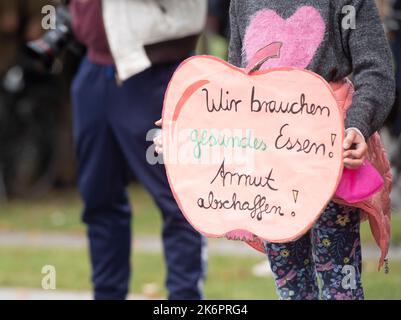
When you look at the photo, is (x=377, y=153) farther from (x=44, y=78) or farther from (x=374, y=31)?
(x=44, y=78)

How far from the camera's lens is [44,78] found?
896cm

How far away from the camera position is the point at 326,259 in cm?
294

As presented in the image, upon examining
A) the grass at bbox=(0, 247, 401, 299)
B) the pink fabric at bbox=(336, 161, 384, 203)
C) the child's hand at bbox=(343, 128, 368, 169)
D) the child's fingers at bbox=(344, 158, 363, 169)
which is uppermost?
the child's hand at bbox=(343, 128, 368, 169)

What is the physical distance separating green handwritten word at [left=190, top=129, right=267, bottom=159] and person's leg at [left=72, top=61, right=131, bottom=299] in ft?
4.35

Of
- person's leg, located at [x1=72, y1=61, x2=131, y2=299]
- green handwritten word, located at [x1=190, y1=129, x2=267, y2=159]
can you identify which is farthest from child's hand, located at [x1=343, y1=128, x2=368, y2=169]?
person's leg, located at [x1=72, y1=61, x2=131, y2=299]

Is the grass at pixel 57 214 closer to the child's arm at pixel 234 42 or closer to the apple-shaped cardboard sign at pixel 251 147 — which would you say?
the child's arm at pixel 234 42

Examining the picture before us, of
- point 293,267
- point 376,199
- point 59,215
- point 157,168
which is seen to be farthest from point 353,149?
point 59,215

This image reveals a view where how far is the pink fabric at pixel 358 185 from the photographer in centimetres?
266

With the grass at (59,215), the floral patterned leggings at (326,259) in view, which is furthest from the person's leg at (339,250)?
the grass at (59,215)

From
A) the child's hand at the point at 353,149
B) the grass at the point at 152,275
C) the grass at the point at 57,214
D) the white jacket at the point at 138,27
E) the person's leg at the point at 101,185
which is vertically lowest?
the grass at the point at 57,214

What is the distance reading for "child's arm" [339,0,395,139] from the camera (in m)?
2.75

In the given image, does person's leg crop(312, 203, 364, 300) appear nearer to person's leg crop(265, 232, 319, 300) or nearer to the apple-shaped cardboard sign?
person's leg crop(265, 232, 319, 300)

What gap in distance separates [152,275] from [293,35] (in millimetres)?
3254

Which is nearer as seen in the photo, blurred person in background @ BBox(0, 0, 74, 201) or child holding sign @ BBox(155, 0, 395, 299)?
child holding sign @ BBox(155, 0, 395, 299)
